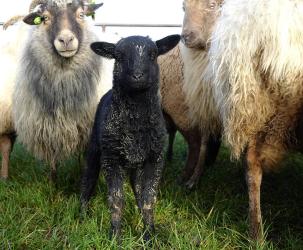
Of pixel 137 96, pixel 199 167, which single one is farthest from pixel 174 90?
pixel 137 96

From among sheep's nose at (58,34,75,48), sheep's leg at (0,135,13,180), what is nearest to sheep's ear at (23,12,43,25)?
sheep's nose at (58,34,75,48)

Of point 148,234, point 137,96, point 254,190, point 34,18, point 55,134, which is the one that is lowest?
point 148,234

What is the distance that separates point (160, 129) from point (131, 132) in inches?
8.5

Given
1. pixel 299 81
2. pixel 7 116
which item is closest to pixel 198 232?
pixel 299 81

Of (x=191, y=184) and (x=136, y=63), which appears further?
(x=191, y=184)

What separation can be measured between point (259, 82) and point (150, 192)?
1067mm

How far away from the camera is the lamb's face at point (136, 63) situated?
9.00ft

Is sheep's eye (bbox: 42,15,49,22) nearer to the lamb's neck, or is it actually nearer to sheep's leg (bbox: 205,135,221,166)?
the lamb's neck

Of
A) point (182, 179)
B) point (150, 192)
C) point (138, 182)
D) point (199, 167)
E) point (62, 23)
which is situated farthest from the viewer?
point (182, 179)

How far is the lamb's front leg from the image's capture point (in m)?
3.00

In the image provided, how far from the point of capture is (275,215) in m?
3.44

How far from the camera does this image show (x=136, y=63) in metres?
2.76

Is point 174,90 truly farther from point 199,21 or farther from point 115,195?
point 115,195

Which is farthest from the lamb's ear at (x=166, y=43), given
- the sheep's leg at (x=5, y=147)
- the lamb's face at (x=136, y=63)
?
the sheep's leg at (x=5, y=147)
